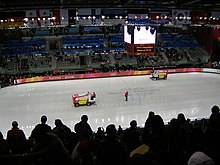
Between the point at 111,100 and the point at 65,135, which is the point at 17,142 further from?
the point at 111,100

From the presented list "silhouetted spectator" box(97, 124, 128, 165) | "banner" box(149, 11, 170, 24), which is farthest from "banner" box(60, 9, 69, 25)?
"silhouetted spectator" box(97, 124, 128, 165)

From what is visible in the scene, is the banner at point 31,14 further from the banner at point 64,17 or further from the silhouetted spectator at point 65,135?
the silhouetted spectator at point 65,135

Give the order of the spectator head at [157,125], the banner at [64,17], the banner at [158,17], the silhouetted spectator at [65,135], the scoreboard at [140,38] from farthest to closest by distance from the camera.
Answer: the banner at [158,17] < the scoreboard at [140,38] < the banner at [64,17] < the spectator head at [157,125] < the silhouetted spectator at [65,135]

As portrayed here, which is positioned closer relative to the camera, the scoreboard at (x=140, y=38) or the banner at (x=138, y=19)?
the banner at (x=138, y=19)

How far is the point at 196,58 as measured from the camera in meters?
38.5

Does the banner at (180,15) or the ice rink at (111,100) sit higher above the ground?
the banner at (180,15)

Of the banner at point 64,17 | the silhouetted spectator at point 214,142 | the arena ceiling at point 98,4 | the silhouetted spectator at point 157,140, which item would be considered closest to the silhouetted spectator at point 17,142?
the silhouetted spectator at point 157,140

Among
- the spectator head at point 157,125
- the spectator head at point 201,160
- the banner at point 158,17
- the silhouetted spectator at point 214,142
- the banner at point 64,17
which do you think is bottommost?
the spectator head at point 157,125

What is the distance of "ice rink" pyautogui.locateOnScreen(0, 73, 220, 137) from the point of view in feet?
53.3

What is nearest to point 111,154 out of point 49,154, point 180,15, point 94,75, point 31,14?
point 49,154

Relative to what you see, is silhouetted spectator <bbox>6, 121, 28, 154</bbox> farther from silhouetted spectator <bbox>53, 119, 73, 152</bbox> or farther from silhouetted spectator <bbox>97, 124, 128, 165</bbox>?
silhouetted spectator <bbox>97, 124, 128, 165</bbox>

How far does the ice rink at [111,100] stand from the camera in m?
16.2

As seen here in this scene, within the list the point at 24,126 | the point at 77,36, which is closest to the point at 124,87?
the point at 24,126

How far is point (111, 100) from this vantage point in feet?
66.4
